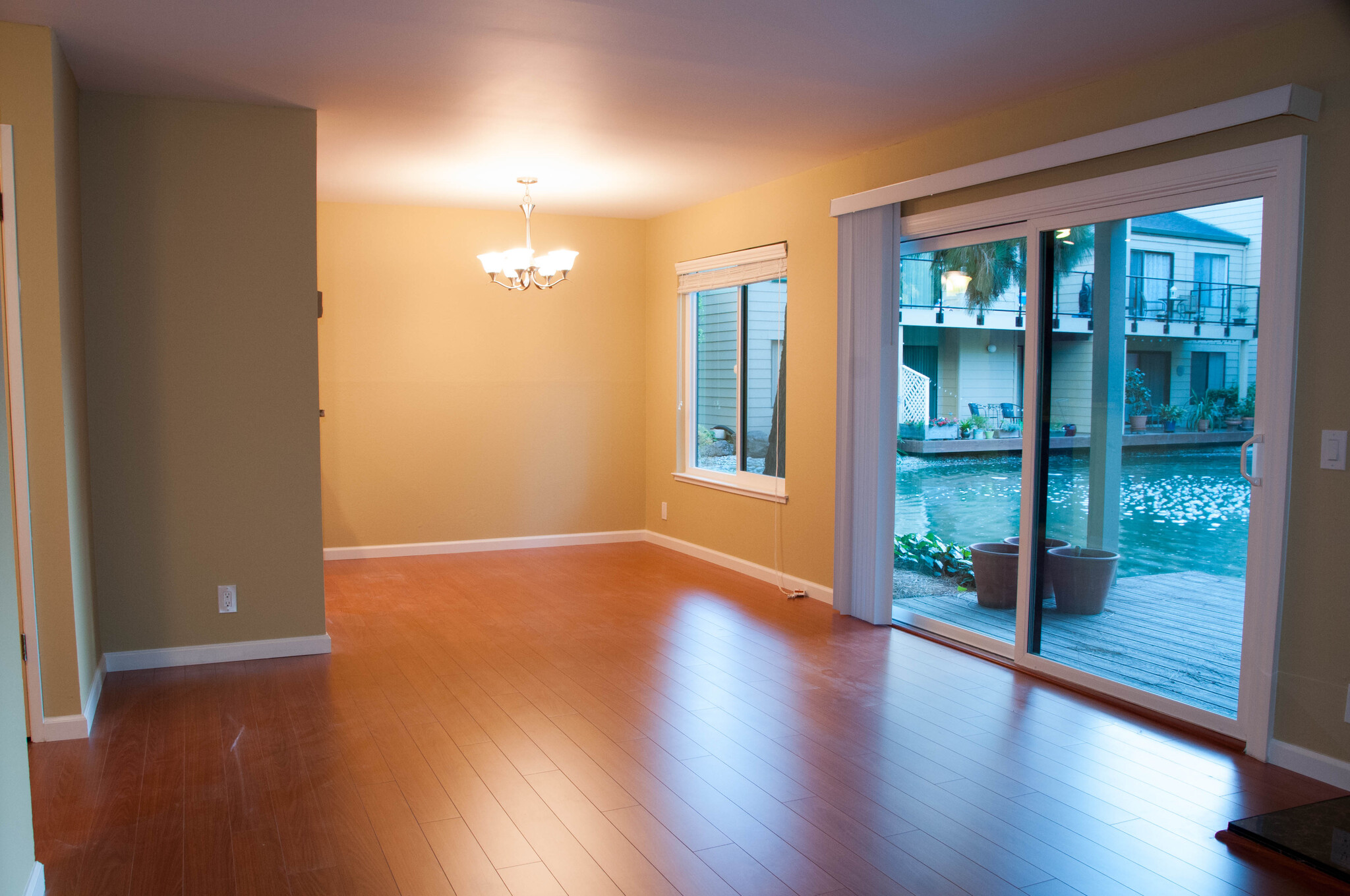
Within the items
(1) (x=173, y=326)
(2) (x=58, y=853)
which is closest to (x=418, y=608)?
(1) (x=173, y=326)

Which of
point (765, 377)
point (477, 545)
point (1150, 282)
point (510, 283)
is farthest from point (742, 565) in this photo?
point (1150, 282)

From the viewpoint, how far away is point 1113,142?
3.61 meters

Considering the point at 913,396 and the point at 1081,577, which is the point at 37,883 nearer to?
the point at 1081,577

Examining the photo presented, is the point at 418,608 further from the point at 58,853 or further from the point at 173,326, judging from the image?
the point at 58,853

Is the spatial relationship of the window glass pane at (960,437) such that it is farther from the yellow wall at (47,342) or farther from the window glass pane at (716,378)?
the yellow wall at (47,342)

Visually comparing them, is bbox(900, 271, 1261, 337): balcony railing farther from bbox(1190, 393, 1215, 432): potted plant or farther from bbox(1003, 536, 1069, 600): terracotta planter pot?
bbox(1003, 536, 1069, 600): terracotta planter pot

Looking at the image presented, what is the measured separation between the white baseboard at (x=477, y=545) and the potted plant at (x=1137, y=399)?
443 centimetres

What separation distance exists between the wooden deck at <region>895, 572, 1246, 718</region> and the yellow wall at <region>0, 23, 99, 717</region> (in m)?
3.91

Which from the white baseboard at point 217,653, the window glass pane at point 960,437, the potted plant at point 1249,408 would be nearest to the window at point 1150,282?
the potted plant at point 1249,408

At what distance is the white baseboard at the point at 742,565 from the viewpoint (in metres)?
5.48

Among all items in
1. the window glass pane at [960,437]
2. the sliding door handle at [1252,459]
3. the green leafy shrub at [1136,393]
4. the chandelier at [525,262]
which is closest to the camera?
the sliding door handle at [1252,459]

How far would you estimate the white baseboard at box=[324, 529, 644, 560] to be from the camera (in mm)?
6680

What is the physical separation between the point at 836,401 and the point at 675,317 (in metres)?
2.17

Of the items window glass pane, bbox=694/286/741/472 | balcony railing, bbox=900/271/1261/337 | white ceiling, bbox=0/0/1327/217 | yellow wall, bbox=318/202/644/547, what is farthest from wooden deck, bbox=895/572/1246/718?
yellow wall, bbox=318/202/644/547
